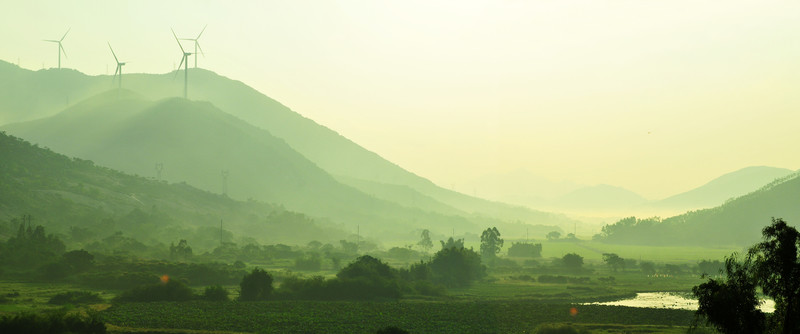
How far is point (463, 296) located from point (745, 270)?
10018 cm

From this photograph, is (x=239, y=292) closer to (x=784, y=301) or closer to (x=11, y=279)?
(x=11, y=279)

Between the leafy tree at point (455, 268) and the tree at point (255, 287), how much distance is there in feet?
203

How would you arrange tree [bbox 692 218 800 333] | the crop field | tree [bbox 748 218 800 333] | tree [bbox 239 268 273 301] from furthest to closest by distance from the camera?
1. tree [bbox 239 268 273 301]
2. the crop field
3. tree [bbox 692 218 800 333]
4. tree [bbox 748 218 800 333]

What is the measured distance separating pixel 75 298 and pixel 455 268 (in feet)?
336

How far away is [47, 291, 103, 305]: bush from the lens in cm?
11798

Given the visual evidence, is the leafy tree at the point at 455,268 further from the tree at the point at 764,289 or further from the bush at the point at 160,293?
the tree at the point at 764,289

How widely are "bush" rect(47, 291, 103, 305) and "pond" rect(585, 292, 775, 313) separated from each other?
10924 centimetres

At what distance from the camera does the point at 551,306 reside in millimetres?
132625

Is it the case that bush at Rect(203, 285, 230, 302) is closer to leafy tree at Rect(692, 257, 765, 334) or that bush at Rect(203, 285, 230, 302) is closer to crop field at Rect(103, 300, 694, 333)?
crop field at Rect(103, 300, 694, 333)

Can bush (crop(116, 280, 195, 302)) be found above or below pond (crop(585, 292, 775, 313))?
above

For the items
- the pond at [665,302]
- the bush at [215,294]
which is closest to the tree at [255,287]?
the bush at [215,294]

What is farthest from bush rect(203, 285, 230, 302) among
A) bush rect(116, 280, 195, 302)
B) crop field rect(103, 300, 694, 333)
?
crop field rect(103, 300, 694, 333)

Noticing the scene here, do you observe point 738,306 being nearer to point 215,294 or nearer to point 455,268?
point 215,294

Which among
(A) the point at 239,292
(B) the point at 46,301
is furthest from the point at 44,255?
(A) the point at 239,292
